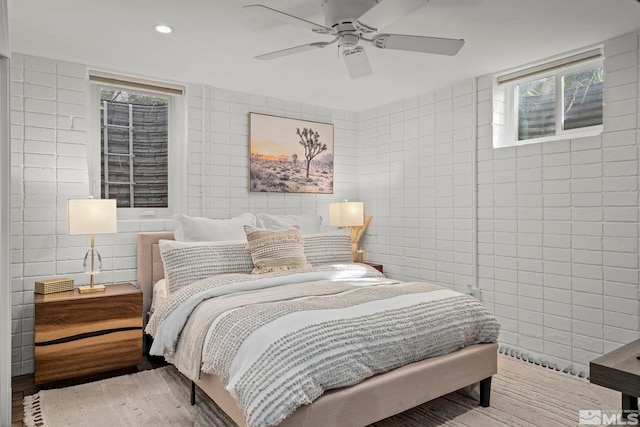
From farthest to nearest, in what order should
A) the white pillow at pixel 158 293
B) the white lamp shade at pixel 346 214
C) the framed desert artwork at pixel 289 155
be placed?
the white lamp shade at pixel 346 214, the framed desert artwork at pixel 289 155, the white pillow at pixel 158 293

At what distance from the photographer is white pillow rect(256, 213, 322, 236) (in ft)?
13.0

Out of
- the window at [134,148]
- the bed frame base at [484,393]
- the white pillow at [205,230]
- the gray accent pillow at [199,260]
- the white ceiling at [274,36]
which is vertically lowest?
the bed frame base at [484,393]

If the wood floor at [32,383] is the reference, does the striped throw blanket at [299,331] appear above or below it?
above

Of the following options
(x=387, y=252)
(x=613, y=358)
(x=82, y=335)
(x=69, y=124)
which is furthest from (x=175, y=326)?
(x=387, y=252)

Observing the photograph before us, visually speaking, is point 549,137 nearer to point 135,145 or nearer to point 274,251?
point 274,251

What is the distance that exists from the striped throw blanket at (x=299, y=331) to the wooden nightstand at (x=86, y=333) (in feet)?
1.52

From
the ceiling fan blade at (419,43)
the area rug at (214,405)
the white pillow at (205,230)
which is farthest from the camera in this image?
the white pillow at (205,230)

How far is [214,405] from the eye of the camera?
2609mm

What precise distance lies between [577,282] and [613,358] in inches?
59.0

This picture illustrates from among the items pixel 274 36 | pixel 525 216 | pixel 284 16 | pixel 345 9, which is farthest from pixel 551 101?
pixel 284 16

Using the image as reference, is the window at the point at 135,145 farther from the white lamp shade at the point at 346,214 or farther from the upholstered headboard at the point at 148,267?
the white lamp shade at the point at 346,214

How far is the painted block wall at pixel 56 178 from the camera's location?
3.17 m

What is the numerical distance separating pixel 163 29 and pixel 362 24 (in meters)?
1.33

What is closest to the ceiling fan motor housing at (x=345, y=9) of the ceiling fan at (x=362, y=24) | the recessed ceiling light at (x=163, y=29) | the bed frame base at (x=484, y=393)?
the ceiling fan at (x=362, y=24)
